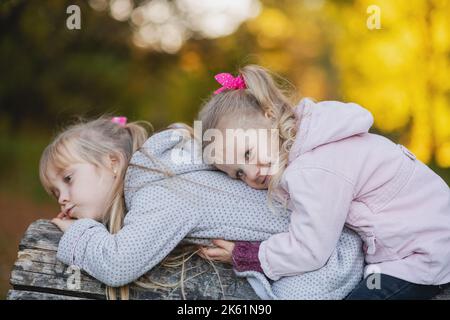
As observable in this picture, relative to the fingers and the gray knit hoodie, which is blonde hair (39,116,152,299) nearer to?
the gray knit hoodie

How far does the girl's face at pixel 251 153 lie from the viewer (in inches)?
87.0

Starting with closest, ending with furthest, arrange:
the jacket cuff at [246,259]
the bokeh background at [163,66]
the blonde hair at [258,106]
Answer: the jacket cuff at [246,259] < the blonde hair at [258,106] < the bokeh background at [163,66]

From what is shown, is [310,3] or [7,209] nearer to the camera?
[7,209]

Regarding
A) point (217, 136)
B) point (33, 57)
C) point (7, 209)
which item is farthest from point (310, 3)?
point (217, 136)

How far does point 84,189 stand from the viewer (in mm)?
2359

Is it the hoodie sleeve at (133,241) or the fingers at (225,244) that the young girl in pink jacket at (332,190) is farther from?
the hoodie sleeve at (133,241)

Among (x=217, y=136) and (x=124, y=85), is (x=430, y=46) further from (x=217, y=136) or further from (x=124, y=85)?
(x=217, y=136)

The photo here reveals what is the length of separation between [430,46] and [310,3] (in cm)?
583

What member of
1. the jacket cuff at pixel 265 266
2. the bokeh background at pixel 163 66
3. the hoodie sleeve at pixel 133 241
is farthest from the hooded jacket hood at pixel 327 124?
the bokeh background at pixel 163 66

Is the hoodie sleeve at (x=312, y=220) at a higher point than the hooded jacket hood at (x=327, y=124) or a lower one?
lower

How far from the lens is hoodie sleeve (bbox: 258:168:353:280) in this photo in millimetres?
1992

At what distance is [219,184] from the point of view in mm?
2244

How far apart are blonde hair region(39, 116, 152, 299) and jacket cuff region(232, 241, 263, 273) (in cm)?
52

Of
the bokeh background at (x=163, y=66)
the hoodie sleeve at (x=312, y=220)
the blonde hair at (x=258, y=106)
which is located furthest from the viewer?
the bokeh background at (x=163, y=66)
